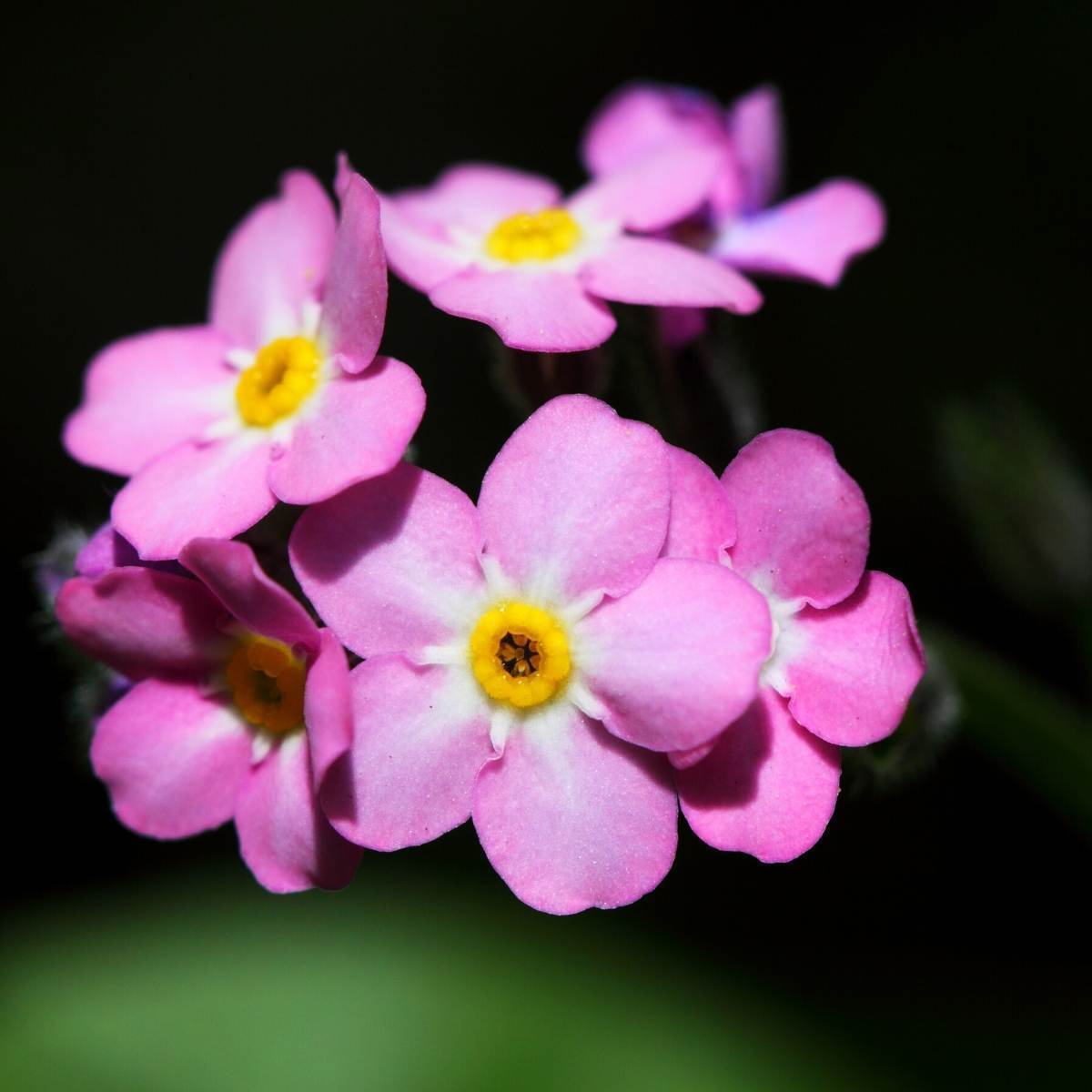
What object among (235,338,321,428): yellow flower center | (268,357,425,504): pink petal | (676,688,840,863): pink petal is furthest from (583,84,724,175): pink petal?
(676,688,840,863): pink petal

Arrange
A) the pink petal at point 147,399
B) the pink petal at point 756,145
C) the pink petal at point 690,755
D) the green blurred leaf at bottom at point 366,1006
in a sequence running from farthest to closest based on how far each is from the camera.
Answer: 1. the green blurred leaf at bottom at point 366,1006
2. the pink petal at point 756,145
3. the pink petal at point 147,399
4. the pink petal at point 690,755

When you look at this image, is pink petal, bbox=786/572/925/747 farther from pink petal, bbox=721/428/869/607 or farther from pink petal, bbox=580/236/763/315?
pink petal, bbox=580/236/763/315

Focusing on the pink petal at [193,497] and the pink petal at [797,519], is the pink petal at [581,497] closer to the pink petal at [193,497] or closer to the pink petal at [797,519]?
the pink petal at [797,519]

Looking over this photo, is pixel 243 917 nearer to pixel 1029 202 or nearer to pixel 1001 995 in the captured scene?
pixel 1001 995

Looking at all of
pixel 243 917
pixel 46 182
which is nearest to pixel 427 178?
pixel 46 182

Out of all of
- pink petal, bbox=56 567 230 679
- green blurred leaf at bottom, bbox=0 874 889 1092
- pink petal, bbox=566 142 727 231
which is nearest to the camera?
pink petal, bbox=56 567 230 679

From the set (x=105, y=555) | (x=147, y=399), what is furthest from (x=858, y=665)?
(x=147, y=399)

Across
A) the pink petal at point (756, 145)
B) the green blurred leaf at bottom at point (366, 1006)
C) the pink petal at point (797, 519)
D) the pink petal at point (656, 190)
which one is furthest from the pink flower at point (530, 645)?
the green blurred leaf at bottom at point (366, 1006)
